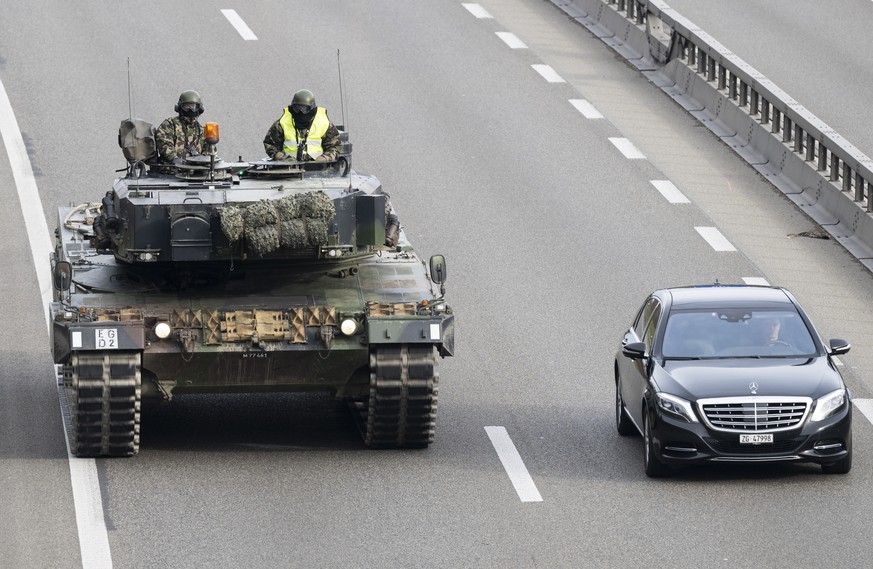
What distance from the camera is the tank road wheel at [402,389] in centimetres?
1720

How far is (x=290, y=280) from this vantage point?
1834 cm

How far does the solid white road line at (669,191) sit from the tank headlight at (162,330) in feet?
37.7

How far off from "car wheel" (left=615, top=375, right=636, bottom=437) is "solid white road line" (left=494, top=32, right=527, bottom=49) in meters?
15.8

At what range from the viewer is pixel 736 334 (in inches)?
688

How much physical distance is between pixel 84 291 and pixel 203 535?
3.69m

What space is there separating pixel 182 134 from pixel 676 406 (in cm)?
580

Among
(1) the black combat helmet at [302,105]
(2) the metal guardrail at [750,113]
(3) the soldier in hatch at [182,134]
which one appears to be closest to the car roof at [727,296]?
(1) the black combat helmet at [302,105]

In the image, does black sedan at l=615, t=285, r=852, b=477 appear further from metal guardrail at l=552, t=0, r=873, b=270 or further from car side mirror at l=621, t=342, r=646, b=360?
metal guardrail at l=552, t=0, r=873, b=270

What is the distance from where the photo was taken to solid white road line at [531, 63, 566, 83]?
3203 cm

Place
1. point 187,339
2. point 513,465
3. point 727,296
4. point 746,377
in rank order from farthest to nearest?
1. point 727,296
2. point 513,465
3. point 187,339
4. point 746,377

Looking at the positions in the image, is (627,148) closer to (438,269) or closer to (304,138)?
(304,138)

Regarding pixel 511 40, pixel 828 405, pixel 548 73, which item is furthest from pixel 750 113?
pixel 828 405

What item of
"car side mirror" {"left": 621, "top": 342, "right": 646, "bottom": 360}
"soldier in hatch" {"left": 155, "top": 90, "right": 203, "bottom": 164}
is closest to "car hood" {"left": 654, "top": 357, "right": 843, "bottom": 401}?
"car side mirror" {"left": 621, "top": 342, "right": 646, "bottom": 360}

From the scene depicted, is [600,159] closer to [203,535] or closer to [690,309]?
[690,309]
